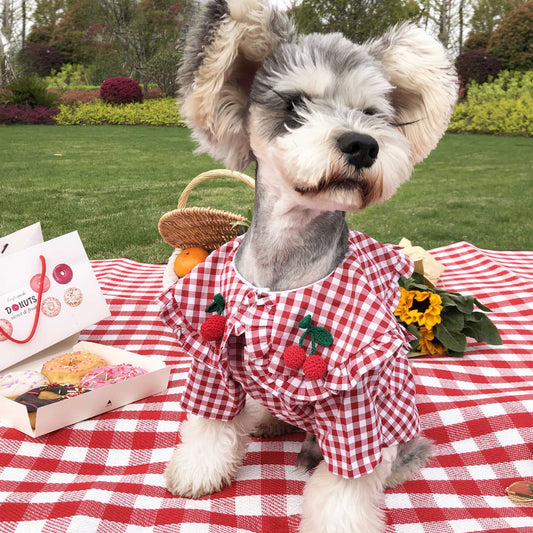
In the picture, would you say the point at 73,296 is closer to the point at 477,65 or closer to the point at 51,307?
the point at 51,307

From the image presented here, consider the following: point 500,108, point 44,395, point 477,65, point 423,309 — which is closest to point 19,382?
point 44,395

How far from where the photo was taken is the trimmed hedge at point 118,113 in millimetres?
10312

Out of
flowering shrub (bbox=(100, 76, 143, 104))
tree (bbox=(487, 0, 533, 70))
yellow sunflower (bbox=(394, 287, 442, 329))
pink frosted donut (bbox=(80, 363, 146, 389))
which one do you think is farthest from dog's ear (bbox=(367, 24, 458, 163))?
tree (bbox=(487, 0, 533, 70))

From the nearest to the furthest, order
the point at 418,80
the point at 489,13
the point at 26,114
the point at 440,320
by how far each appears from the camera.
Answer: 1. the point at 418,80
2. the point at 440,320
3. the point at 26,114
4. the point at 489,13

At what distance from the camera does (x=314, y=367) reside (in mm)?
1195

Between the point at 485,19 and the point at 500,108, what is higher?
the point at 485,19

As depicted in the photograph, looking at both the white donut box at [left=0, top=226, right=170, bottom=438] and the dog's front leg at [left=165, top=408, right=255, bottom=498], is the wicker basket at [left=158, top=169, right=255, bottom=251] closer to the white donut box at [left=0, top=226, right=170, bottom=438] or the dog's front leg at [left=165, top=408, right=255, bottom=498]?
the white donut box at [left=0, top=226, right=170, bottom=438]

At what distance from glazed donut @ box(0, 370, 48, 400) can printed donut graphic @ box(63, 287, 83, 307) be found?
313 millimetres

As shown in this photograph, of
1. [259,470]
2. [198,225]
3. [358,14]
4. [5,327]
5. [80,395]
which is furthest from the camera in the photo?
[358,14]

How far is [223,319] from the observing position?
1.34 meters

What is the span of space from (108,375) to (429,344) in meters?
1.25

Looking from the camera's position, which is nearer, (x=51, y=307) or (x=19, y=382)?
(x=19, y=382)

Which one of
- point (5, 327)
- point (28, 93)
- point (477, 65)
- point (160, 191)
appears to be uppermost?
point (477, 65)

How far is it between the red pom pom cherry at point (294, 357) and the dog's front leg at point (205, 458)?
1.36 feet
